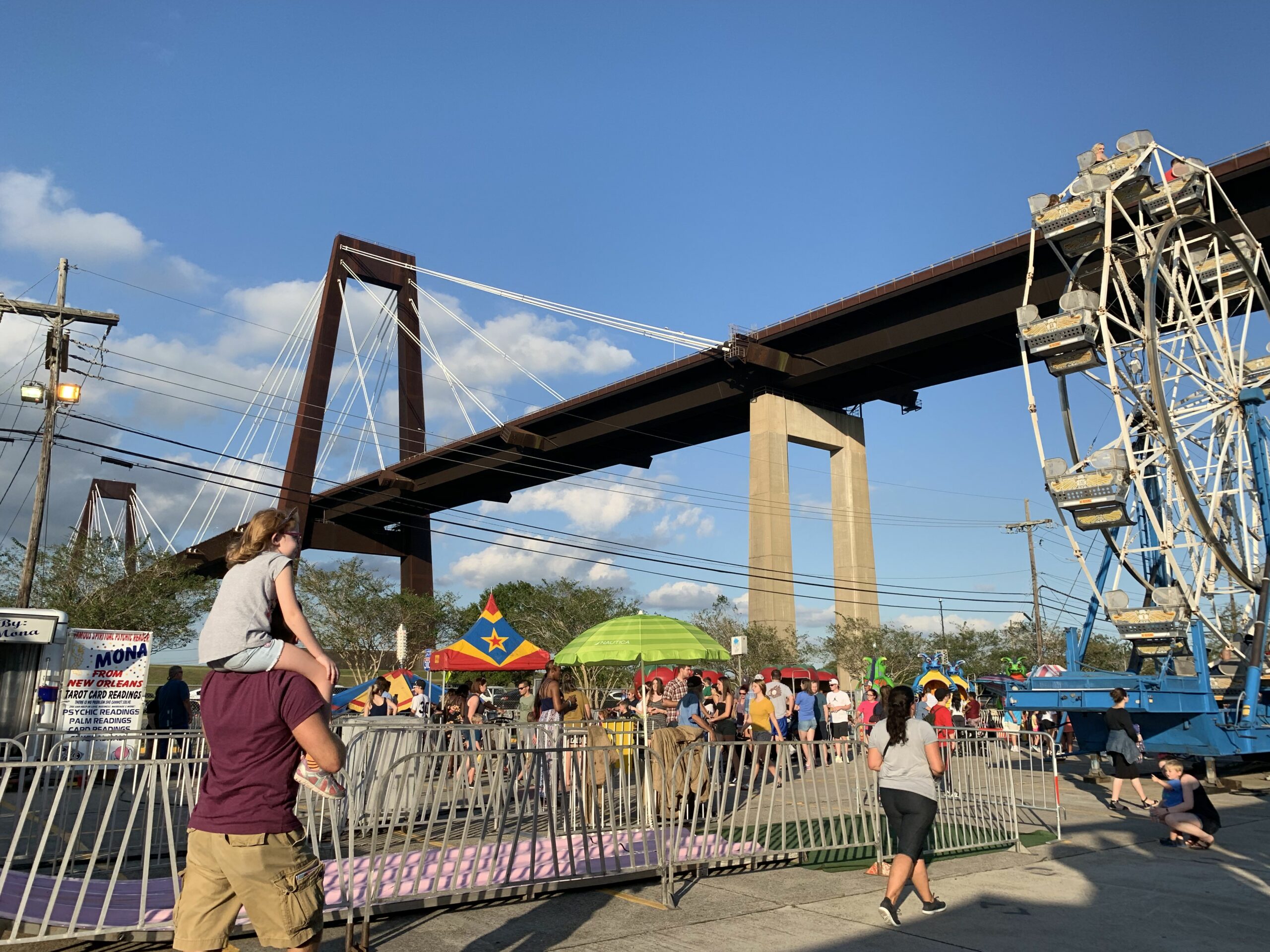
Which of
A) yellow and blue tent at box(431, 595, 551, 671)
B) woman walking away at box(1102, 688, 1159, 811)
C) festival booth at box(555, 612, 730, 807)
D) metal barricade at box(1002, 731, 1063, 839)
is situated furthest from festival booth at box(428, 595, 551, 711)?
woman walking away at box(1102, 688, 1159, 811)

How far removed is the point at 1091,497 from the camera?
19031 mm

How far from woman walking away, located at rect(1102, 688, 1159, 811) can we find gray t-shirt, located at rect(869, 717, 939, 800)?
24.6ft

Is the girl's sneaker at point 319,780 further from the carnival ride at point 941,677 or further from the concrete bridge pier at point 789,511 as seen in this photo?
the concrete bridge pier at point 789,511

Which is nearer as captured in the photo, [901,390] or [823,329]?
[823,329]

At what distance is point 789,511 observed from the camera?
41.1 m

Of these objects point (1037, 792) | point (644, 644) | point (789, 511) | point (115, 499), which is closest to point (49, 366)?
point (644, 644)

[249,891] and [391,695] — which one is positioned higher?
[391,695]

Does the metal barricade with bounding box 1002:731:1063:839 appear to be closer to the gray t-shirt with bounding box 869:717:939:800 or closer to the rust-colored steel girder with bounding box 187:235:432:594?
the gray t-shirt with bounding box 869:717:939:800

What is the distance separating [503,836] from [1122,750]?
989 cm

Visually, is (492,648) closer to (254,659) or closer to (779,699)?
(779,699)

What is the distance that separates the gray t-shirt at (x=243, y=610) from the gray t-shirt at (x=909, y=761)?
481 centimetres

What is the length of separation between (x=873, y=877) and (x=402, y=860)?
386cm

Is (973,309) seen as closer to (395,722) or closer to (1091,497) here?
(1091,497)

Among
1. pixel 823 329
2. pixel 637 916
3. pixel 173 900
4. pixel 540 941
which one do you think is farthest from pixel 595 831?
pixel 823 329
